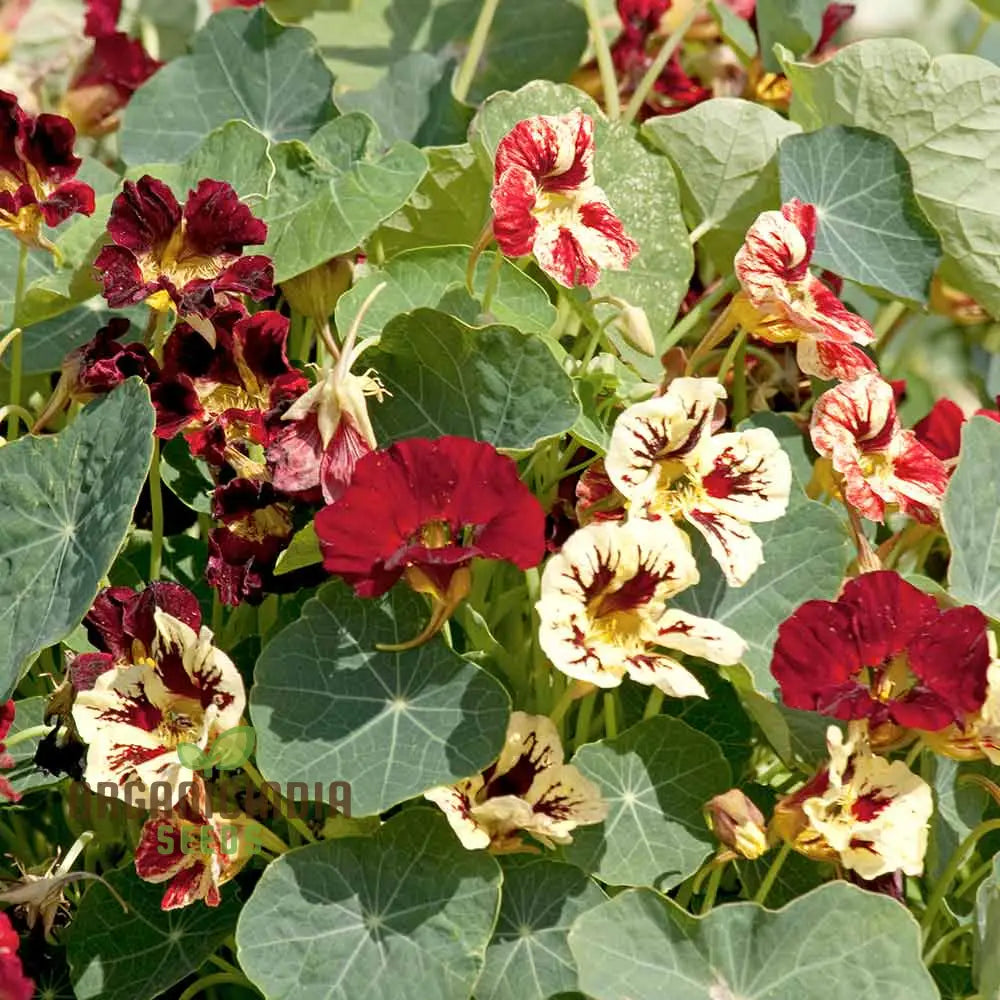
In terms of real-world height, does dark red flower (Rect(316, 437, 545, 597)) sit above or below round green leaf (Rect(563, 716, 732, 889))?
above

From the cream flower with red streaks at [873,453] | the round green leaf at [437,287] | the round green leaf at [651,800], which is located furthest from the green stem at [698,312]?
the round green leaf at [651,800]

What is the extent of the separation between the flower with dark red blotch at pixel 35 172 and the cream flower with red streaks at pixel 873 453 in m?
0.53

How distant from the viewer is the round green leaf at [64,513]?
3.08ft

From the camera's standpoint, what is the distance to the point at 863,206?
50.9 inches

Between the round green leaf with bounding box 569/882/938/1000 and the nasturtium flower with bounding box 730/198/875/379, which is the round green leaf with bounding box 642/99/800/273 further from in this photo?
the round green leaf with bounding box 569/882/938/1000

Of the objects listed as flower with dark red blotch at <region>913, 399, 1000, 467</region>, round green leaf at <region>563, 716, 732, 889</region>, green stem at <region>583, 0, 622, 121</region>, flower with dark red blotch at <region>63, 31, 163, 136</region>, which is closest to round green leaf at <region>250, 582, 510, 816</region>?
round green leaf at <region>563, 716, 732, 889</region>

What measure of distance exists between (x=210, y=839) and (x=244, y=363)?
0.31m

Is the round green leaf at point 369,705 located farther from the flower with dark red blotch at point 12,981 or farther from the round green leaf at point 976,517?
the round green leaf at point 976,517

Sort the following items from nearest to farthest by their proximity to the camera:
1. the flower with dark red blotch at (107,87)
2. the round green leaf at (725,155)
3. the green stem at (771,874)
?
the green stem at (771,874), the round green leaf at (725,155), the flower with dark red blotch at (107,87)

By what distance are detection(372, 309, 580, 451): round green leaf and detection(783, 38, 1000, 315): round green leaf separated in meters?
0.51

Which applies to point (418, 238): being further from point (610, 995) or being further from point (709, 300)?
point (610, 995)

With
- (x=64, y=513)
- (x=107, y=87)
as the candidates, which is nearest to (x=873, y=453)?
(x=64, y=513)

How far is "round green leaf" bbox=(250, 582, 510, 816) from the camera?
90cm

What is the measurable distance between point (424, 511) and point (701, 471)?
0.18 metres
